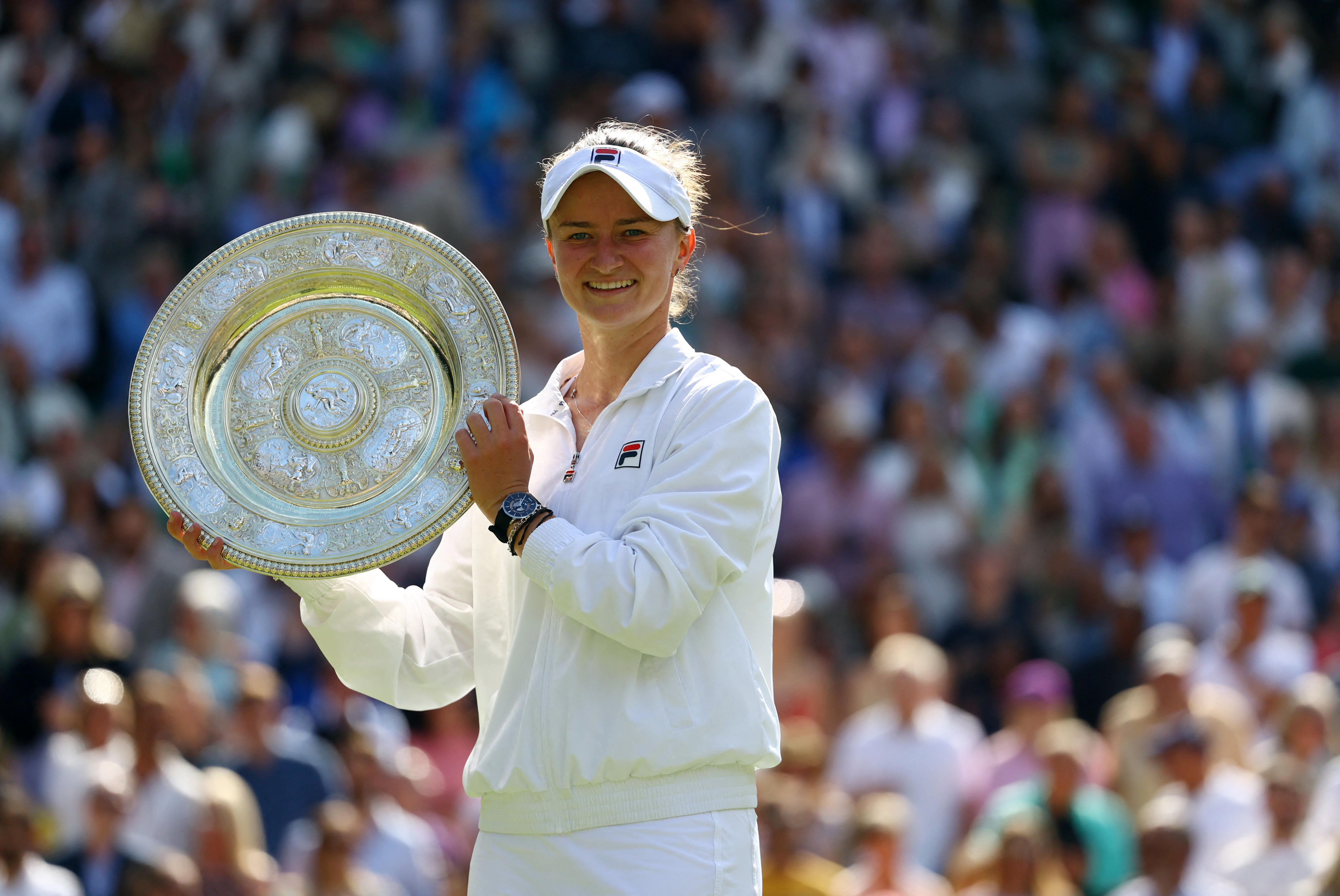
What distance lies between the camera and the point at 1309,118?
45.3 ft

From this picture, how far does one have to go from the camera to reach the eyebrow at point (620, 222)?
377 cm

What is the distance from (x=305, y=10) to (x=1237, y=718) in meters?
8.57

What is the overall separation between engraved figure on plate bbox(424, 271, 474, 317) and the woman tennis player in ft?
0.67

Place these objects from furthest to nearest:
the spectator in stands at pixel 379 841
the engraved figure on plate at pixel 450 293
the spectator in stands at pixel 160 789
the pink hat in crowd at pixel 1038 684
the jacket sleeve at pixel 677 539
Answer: the pink hat in crowd at pixel 1038 684 → the spectator in stands at pixel 160 789 → the spectator in stands at pixel 379 841 → the engraved figure on plate at pixel 450 293 → the jacket sleeve at pixel 677 539

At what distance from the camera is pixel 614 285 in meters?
3.80

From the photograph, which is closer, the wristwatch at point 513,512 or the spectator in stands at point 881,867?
the wristwatch at point 513,512

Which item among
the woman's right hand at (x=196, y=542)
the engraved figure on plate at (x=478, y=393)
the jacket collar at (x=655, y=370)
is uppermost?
the jacket collar at (x=655, y=370)

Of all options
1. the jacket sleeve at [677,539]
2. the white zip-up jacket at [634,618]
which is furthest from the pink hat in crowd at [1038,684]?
the jacket sleeve at [677,539]

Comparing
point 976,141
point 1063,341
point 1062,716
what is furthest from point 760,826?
point 976,141

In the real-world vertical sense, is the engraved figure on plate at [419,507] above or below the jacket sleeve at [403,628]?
above

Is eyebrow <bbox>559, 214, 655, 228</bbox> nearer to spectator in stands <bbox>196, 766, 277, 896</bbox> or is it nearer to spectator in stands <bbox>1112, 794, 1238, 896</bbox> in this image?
spectator in stands <bbox>1112, 794, 1238, 896</bbox>

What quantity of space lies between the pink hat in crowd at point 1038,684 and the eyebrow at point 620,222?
5512 millimetres

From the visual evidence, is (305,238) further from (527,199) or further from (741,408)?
(527,199)

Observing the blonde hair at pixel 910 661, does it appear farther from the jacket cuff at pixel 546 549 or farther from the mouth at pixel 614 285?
the jacket cuff at pixel 546 549
